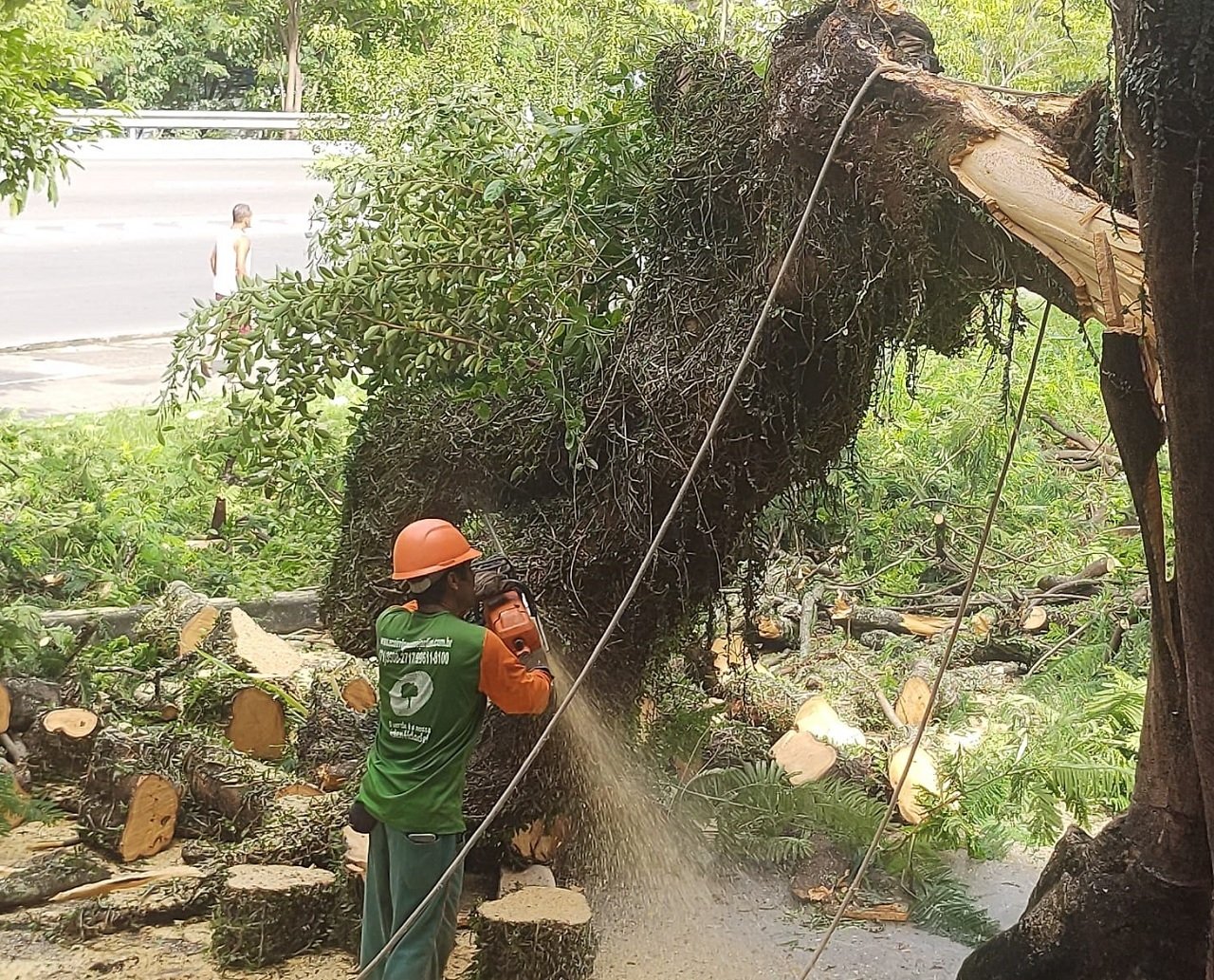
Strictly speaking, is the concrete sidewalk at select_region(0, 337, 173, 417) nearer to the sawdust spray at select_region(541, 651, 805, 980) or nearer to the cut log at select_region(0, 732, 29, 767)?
the cut log at select_region(0, 732, 29, 767)

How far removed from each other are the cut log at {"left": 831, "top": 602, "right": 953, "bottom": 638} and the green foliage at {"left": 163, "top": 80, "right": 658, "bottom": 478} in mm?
3251

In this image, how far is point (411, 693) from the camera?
10.9 feet

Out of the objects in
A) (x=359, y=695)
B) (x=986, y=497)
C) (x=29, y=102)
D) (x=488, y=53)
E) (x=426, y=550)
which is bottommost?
(x=359, y=695)

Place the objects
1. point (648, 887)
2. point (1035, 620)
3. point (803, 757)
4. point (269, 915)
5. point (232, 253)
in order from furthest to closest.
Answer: point (232, 253) → point (1035, 620) → point (803, 757) → point (648, 887) → point (269, 915)

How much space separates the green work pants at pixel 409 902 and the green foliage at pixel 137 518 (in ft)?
8.15

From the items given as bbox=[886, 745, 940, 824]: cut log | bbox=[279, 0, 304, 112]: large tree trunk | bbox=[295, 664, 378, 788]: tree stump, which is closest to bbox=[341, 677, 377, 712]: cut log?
bbox=[295, 664, 378, 788]: tree stump

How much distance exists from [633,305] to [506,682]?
139cm

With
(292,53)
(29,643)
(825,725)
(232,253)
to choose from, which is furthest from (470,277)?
(292,53)

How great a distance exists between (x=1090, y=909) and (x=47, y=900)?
3.43 meters

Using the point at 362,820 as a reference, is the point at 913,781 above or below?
below

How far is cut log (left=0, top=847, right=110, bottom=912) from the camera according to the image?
13.8 ft

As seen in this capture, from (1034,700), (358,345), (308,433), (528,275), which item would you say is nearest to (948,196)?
(528,275)

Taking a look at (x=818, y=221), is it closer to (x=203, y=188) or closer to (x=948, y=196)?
(x=948, y=196)

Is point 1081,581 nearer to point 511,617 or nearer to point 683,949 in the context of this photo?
point 683,949
